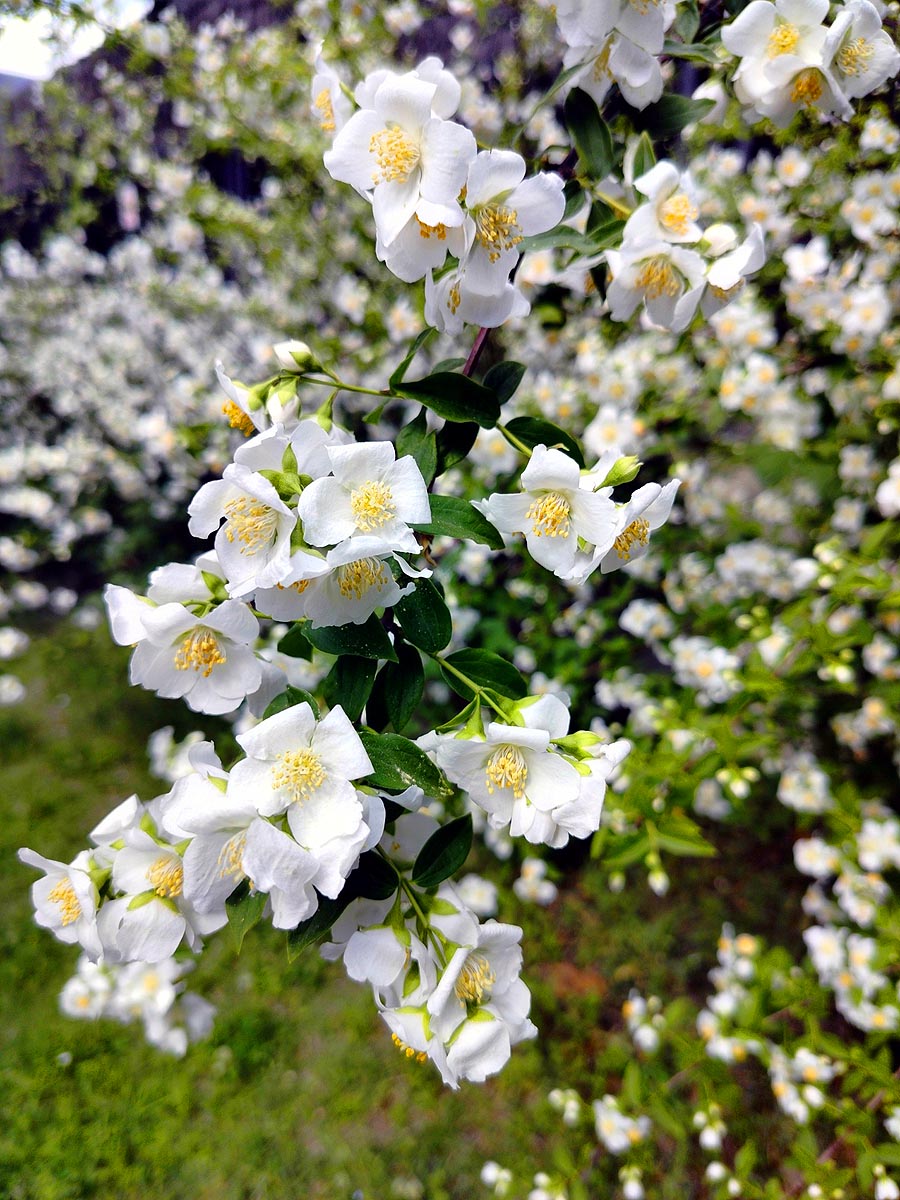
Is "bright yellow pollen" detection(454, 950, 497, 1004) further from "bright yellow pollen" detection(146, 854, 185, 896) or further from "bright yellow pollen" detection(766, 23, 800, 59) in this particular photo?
"bright yellow pollen" detection(766, 23, 800, 59)

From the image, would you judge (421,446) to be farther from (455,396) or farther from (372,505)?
(372,505)

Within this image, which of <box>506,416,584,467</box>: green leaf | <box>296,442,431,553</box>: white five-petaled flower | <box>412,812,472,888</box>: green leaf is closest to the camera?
<box>296,442,431,553</box>: white five-petaled flower

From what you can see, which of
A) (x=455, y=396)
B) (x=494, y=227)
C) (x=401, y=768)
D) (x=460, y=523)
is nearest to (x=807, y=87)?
(x=494, y=227)

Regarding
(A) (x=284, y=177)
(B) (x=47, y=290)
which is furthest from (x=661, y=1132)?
(B) (x=47, y=290)

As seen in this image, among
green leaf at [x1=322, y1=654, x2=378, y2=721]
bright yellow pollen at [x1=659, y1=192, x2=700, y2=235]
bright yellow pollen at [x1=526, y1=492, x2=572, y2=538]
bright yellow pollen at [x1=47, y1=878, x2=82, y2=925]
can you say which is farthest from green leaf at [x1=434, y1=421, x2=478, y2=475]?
bright yellow pollen at [x1=47, y1=878, x2=82, y2=925]

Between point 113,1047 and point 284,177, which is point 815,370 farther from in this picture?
point 113,1047

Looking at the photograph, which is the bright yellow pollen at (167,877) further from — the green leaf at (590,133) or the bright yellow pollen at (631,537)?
the green leaf at (590,133)

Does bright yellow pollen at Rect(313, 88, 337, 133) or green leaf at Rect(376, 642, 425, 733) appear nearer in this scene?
green leaf at Rect(376, 642, 425, 733)
